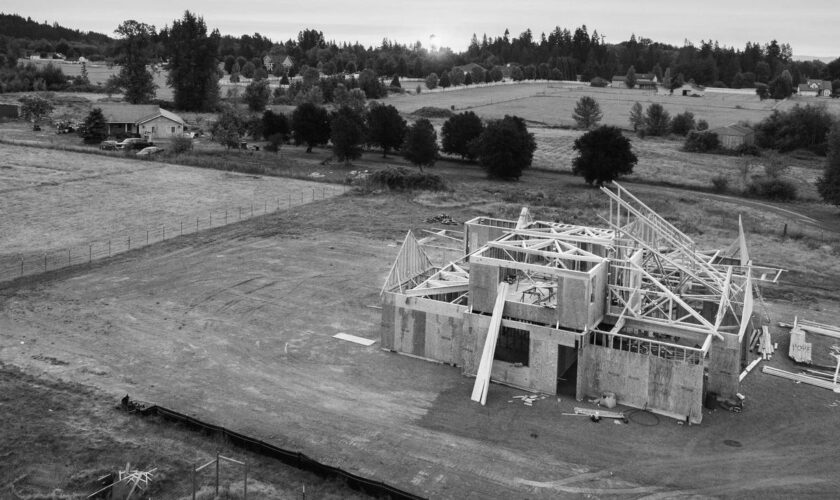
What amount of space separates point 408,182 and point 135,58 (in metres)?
63.4

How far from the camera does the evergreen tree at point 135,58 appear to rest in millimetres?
106812

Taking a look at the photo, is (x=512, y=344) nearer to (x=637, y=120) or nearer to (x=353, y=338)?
(x=353, y=338)

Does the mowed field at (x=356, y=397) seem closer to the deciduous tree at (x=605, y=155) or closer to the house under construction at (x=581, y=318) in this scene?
the house under construction at (x=581, y=318)

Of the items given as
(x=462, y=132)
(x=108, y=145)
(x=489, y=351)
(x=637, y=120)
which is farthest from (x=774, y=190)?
(x=108, y=145)

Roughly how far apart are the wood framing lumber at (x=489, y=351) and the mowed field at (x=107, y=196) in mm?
27331

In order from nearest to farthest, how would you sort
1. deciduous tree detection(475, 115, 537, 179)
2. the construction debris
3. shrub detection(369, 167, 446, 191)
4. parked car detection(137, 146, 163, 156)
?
the construction debris
shrub detection(369, 167, 446, 191)
deciduous tree detection(475, 115, 537, 179)
parked car detection(137, 146, 163, 156)

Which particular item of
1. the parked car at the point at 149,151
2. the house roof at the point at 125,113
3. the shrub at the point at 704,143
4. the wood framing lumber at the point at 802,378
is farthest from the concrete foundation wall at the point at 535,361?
the shrub at the point at 704,143

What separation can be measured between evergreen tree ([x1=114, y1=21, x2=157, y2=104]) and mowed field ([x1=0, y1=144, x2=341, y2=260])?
124ft

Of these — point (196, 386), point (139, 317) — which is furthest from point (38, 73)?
point (196, 386)

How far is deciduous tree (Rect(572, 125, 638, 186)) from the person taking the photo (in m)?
65.6

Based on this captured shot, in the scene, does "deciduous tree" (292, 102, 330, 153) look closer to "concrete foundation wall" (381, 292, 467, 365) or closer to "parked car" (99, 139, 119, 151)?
"parked car" (99, 139, 119, 151)

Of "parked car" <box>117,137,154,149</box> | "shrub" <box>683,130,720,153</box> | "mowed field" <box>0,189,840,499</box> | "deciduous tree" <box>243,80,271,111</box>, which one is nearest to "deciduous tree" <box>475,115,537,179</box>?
"shrub" <box>683,130,720,153</box>

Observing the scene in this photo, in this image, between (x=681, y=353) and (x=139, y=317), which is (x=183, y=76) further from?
(x=681, y=353)

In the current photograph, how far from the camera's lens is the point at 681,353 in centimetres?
2645
